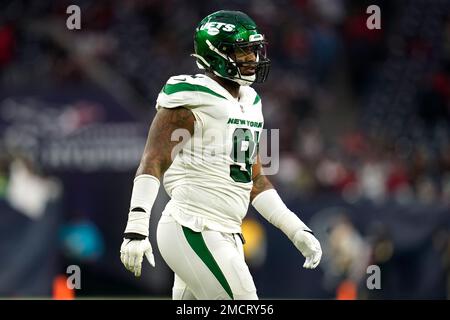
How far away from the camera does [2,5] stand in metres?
14.6

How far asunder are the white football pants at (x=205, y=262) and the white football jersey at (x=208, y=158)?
0.05 meters

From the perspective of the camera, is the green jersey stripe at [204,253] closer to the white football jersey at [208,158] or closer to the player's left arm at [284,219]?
the white football jersey at [208,158]

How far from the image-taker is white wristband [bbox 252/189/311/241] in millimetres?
5340

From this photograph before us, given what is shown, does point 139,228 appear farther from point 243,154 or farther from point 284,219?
point 284,219

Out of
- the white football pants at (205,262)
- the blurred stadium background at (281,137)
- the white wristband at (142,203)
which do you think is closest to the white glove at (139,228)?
the white wristband at (142,203)

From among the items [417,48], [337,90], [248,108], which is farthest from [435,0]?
[248,108]

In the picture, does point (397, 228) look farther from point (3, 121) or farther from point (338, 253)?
point (3, 121)

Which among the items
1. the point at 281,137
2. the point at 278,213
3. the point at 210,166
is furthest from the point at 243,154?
the point at 281,137

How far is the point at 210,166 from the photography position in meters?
5.05

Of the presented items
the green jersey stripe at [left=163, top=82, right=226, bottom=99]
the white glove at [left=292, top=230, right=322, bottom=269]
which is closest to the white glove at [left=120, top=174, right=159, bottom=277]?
→ the green jersey stripe at [left=163, top=82, right=226, bottom=99]

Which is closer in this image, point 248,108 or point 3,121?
point 248,108

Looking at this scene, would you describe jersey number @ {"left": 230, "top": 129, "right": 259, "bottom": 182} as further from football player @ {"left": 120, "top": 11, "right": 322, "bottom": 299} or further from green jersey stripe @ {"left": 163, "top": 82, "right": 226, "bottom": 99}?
green jersey stripe @ {"left": 163, "top": 82, "right": 226, "bottom": 99}

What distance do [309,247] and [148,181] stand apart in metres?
0.94
